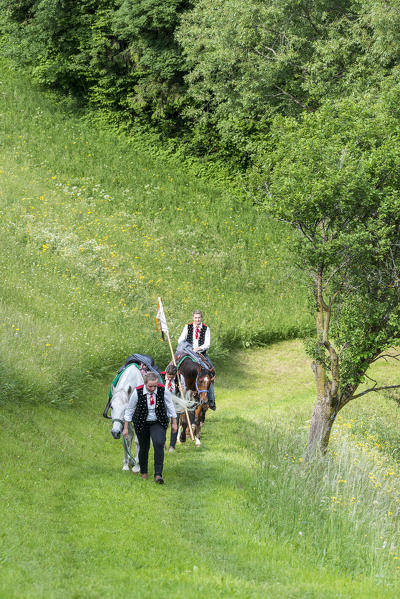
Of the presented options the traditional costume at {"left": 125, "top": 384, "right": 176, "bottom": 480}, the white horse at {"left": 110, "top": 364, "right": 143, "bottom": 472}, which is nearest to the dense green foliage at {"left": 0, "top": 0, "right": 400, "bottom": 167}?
the white horse at {"left": 110, "top": 364, "right": 143, "bottom": 472}

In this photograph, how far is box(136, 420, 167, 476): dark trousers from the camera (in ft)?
38.8

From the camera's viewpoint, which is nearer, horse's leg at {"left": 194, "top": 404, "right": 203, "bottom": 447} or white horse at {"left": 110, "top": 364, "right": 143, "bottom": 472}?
white horse at {"left": 110, "top": 364, "right": 143, "bottom": 472}

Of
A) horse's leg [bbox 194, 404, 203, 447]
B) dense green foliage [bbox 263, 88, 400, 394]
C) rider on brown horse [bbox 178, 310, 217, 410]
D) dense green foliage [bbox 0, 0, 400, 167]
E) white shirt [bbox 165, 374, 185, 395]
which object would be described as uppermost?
dense green foliage [bbox 0, 0, 400, 167]

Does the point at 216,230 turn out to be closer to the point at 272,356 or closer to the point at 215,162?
the point at 215,162

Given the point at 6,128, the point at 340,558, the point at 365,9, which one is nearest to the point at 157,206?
the point at 6,128

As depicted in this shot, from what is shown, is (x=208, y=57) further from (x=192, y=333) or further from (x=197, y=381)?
(x=197, y=381)

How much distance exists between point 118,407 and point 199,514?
243 cm

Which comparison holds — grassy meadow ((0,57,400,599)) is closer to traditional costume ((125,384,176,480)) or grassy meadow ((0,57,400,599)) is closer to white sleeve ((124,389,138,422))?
traditional costume ((125,384,176,480))

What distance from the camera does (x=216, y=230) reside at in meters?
32.5

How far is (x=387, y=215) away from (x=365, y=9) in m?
16.7

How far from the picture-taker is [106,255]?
88.8 feet

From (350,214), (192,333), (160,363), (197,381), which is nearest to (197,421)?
(197,381)

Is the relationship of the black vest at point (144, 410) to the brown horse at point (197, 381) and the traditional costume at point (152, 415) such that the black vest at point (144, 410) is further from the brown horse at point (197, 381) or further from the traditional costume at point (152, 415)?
the brown horse at point (197, 381)

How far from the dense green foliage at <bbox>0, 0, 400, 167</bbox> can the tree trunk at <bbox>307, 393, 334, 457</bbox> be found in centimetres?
997
